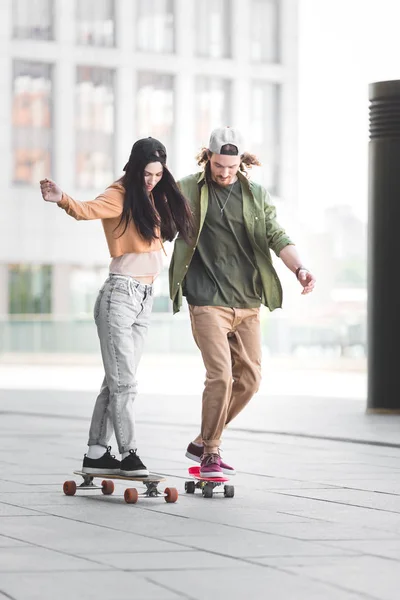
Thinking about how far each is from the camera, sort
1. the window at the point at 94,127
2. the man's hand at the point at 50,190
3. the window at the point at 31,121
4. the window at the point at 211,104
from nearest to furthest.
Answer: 1. the man's hand at the point at 50,190
2. the window at the point at 31,121
3. the window at the point at 94,127
4. the window at the point at 211,104

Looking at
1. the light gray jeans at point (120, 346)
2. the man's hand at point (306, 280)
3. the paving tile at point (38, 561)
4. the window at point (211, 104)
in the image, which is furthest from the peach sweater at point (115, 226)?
the window at point (211, 104)

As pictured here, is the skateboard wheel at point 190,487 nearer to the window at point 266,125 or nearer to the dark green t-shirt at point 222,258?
the dark green t-shirt at point 222,258

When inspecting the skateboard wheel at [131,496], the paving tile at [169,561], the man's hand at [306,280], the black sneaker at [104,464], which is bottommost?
the skateboard wheel at [131,496]

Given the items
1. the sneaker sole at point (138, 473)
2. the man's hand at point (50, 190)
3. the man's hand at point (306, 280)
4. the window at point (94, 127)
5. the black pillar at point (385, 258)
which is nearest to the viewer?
the man's hand at point (50, 190)

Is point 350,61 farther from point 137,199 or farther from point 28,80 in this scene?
point 137,199

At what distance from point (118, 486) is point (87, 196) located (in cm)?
4155

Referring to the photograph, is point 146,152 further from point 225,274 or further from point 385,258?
point 385,258

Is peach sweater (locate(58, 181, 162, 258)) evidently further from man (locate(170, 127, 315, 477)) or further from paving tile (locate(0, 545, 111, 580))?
paving tile (locate(0, 545, 111, 580))

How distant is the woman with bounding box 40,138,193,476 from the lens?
8.79 m

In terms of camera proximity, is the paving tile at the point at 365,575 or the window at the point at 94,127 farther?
the window at the point at 94,127

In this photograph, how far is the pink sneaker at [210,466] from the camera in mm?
9016

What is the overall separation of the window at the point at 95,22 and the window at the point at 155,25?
0.94m

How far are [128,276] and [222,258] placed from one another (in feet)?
2.09

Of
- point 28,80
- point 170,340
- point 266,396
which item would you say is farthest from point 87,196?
point 266,396
